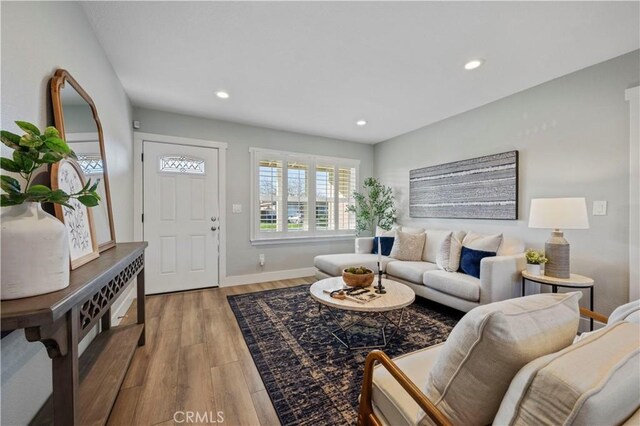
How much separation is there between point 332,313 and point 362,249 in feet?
4.91

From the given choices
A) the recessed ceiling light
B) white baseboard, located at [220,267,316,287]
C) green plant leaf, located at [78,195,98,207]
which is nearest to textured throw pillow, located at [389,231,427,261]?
white baseboard, located at [220,267,316,287]

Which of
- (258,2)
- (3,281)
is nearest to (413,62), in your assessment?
(258,2)

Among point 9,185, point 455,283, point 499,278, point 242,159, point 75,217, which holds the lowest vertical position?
point 455,283

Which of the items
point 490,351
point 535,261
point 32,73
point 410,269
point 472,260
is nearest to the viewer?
point 490,351

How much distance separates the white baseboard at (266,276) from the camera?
3941 mm

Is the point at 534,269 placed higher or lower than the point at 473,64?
lower

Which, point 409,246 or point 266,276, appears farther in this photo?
point 266,276

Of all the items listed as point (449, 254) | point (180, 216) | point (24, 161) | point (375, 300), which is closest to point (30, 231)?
point (24, 161)

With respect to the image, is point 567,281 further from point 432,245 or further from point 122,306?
point 122,306

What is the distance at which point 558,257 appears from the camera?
231cm

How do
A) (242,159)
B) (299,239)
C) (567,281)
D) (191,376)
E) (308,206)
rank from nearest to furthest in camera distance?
(191,376)
(567,281)
(242,159)
(299,239)
(308,206)

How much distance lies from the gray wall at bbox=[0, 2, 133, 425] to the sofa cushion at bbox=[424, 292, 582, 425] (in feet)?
5.42

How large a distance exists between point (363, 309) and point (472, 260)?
5.28ft

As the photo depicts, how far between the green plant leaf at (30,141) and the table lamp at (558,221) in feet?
10.8
